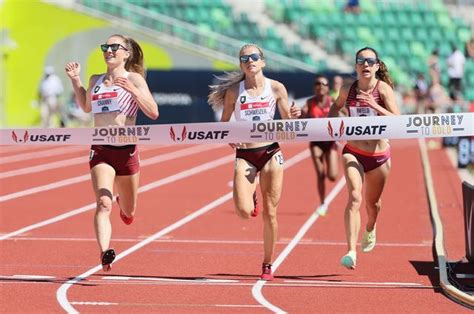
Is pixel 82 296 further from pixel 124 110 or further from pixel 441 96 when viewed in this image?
pixel 441 96

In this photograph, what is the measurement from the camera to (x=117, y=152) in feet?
35.3

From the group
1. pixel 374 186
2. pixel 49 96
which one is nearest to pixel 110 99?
pixel 374 186

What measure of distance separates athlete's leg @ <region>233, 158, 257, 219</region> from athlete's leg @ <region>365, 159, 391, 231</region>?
1.14 meters

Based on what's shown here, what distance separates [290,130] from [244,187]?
26.8 inches

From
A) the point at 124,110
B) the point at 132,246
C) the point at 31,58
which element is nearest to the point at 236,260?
the point at 132,246

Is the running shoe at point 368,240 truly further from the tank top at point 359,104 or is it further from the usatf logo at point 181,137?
the usatf logo at point 181,137

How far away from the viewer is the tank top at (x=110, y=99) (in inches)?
420

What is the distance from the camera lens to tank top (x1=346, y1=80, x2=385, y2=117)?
35.9ft

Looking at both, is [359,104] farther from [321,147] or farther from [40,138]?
[321,147]

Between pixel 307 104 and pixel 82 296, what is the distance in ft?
24.4

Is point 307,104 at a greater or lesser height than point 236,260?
greater

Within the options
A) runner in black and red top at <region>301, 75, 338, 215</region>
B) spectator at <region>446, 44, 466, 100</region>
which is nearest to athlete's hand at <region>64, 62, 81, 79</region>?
runner in black and red top at <region>301, 75, 338, 215</region>

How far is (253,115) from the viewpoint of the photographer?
10797mm

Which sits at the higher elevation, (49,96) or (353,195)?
(49,96)
